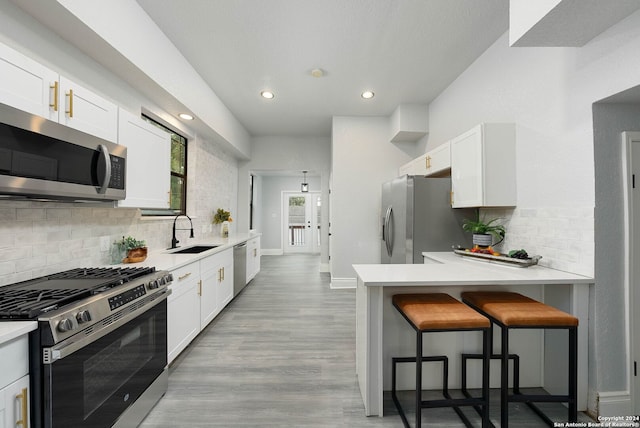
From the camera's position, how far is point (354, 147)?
189 inches

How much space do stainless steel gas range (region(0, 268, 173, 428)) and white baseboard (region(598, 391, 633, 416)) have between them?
2.79 meters

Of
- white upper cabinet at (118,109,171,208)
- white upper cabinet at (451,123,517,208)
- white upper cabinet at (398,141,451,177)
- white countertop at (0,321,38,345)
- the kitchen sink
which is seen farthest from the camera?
the kitchen sink

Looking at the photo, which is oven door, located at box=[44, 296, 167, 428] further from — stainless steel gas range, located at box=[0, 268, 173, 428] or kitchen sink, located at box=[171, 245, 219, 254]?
kitchen sink, located at box=[171, 245, 219, 254]

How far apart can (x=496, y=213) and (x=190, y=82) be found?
338cm

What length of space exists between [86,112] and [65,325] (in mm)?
1210

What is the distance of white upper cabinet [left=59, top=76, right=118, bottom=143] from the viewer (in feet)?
5.05

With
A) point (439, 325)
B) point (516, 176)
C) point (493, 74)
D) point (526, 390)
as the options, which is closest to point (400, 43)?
point (493, 74)

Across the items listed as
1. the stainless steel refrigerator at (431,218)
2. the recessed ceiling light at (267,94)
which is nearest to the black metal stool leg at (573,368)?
the stainless steel refrigerator at (431,218)

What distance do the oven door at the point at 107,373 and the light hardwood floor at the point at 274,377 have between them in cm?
34

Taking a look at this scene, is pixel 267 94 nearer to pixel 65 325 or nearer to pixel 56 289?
pixel 56 289

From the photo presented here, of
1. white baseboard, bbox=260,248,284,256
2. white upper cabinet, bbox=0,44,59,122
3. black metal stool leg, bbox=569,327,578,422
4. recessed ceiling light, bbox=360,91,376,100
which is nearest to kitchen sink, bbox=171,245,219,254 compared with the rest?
white upper cabinet, bbox=0,44,59,122

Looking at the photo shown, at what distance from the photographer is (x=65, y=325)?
115 centimetres

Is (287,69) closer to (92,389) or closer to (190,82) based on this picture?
(190,82)

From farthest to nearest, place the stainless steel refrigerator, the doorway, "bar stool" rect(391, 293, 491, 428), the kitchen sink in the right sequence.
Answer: the doorway
the kitchen sink
the stainless steel refrigerator
"bar stool" rect(391, 293, 491, 428)
